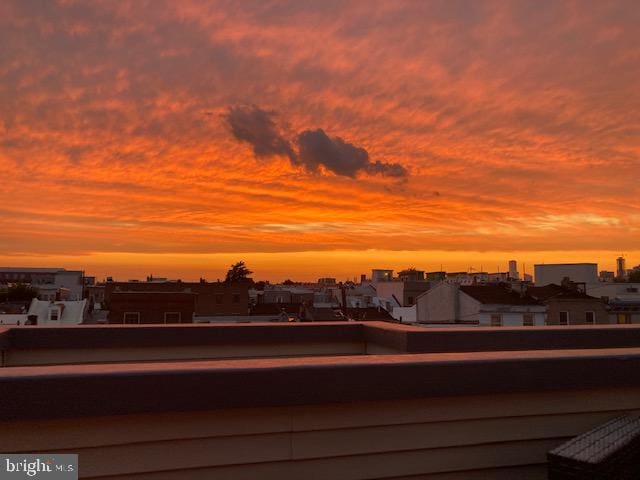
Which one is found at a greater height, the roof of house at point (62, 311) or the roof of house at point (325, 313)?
the roof of house at point (62, 311)

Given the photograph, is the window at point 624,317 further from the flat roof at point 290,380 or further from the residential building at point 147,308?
the flat roof at point 290,380

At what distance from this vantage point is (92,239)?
31.7 metres

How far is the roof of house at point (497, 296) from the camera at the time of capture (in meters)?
37.9

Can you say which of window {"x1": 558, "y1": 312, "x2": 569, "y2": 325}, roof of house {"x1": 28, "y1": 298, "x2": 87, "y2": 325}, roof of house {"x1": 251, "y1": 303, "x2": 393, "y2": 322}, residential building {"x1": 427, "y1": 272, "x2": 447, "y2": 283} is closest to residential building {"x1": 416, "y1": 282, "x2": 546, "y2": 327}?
window {"x1": 558, "y1": 312, "x2": 569, "y2": 325}

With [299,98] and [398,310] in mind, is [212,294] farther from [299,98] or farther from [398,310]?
[299,98]

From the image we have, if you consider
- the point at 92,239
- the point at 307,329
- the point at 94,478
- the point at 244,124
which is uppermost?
the point at 244,124

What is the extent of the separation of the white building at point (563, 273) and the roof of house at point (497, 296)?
81.4ft

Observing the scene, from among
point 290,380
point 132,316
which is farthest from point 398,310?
point 290,380

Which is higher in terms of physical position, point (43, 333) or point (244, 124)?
point (244, 124)

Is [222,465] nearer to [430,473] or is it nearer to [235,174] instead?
[430,473]

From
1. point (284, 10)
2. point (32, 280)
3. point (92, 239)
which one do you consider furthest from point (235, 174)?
point (32, 280)

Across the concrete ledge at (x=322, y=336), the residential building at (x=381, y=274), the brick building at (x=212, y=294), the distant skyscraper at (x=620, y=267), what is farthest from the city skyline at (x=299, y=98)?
the distant skyscraper at (x=620, y=267)

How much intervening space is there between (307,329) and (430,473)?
263 centimetres

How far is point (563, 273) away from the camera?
63.1m
